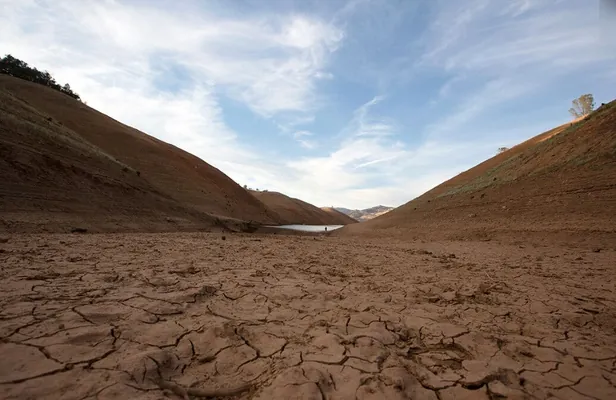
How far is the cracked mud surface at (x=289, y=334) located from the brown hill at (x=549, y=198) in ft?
16.9

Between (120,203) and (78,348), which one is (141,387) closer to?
(78,348)

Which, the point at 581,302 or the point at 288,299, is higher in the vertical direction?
the point at 581,302

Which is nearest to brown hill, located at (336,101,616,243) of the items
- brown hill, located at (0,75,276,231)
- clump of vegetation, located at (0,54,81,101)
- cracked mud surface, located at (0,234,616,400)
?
cracked mud surface, located at (0,234,616,400)

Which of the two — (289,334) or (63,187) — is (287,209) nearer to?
(63,187)

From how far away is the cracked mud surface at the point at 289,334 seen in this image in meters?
1.55

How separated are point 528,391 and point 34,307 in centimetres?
339

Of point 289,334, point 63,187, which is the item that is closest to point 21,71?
point 63,187

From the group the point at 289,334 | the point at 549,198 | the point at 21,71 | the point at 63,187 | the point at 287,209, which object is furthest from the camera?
the point at 287,209

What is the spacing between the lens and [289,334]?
219cm

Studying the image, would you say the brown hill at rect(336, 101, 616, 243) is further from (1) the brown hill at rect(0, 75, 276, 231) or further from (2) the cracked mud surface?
(1) the brown hill at rect(0, 75, 276, 231)

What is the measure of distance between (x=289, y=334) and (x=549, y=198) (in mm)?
10952

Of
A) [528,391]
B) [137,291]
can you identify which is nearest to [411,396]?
[528,391]

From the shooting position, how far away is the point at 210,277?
3.59 meters

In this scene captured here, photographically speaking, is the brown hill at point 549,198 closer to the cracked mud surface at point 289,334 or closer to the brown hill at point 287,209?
the cracked mud surface at point 289,334
